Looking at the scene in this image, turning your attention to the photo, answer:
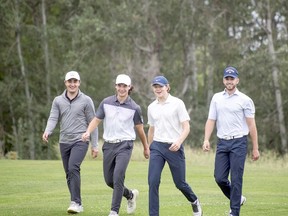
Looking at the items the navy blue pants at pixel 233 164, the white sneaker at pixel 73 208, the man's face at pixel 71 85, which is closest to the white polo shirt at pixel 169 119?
the navy blue pants at pixel 233 164

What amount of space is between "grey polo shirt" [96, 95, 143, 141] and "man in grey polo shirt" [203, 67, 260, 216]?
125 cm

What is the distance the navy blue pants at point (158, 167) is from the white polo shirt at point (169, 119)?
124 millimetres

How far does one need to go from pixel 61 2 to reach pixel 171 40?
6876 mm

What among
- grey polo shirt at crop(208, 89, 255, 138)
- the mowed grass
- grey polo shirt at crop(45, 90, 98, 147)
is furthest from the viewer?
the mowed grass

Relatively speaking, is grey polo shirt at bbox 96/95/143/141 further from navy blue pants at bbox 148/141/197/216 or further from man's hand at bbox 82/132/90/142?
navy blue pants at bbox 148/141/197/216

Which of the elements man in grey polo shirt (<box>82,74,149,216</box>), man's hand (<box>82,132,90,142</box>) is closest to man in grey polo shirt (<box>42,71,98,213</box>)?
man's hand (<box>82,132,90,142</box>)

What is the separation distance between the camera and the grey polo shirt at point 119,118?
13250 mm

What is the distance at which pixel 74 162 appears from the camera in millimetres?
13789

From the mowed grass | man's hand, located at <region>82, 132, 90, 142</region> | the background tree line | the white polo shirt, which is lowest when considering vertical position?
the mowed grass

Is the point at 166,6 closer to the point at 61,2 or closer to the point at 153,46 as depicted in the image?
the point at 153,46

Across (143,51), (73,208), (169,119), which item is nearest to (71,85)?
(73,208)

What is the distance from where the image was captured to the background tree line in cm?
4441

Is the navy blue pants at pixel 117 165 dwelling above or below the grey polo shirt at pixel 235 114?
below

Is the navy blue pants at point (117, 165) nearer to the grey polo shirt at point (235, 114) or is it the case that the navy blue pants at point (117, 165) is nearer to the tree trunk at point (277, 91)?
the grey polo shirt at point (235, 114)
